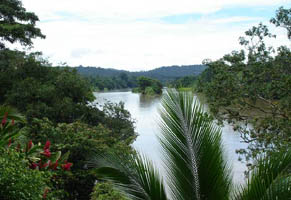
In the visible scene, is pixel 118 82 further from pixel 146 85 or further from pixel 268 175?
pixel 268 175

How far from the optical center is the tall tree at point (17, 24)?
50.6 feet

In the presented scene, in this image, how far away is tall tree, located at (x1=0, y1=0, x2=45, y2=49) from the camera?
15.4 metres

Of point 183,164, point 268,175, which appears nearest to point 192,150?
point 183,164

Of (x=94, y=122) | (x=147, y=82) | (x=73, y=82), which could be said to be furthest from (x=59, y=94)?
(x=147, y=82)

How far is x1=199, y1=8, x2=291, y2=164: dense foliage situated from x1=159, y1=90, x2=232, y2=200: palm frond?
18.9ft

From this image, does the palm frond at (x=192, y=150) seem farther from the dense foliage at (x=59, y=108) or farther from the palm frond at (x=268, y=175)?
the dense foliage at (x=59, y=108)

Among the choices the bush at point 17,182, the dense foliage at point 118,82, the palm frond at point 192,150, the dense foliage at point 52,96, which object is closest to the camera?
the palm frond at point 192,150

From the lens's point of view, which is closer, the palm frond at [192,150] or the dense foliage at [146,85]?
the palm frond at [192,150]

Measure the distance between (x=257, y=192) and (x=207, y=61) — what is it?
8318 millimetres

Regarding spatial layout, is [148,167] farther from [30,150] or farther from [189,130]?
[30,150]

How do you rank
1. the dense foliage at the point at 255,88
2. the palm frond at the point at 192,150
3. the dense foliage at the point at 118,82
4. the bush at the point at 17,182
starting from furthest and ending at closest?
the dense foliage at the point at 118,82 < the dense foliage at the point at 255,88 < the bush at the point at 17,182 < the palm frond at the point at 192,150

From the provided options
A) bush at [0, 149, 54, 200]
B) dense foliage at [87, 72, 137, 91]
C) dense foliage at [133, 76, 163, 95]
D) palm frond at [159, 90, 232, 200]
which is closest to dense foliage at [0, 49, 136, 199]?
bush at [0, 149, 54, 200]

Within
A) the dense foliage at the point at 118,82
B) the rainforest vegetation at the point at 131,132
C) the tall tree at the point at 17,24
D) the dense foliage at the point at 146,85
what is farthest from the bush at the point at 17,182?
the dense foliage at the point at 118,82

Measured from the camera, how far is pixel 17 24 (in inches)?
626
